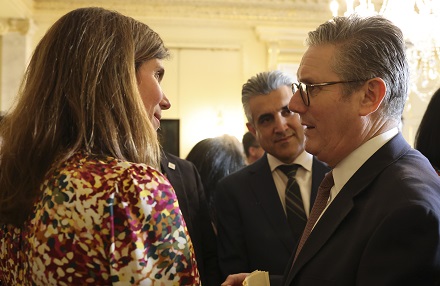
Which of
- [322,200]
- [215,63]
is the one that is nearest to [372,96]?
[322,200]

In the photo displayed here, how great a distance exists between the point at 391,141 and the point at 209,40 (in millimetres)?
7056

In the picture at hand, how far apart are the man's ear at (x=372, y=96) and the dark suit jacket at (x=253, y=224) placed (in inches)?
34.2

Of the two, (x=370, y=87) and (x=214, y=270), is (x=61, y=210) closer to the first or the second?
(x=370, y=87)

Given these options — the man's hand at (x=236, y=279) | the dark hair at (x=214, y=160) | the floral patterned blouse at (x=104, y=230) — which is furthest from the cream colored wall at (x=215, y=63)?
the floral patterned blouse at (x=104, y=230)

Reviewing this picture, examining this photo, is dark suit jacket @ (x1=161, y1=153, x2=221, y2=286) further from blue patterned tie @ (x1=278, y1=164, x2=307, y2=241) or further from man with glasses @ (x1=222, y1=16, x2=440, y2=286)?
man with glasses @ (x1=222, y1=16, x2=440, y2=286)

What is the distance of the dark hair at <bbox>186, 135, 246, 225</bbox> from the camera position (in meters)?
3.01

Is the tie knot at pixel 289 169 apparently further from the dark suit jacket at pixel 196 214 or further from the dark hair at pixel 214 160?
the dark hair at pixel 214 160

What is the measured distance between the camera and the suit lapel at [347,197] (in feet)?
4.81

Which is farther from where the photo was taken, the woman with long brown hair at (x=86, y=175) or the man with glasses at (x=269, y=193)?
the man with glasses at (x=269, y=193)

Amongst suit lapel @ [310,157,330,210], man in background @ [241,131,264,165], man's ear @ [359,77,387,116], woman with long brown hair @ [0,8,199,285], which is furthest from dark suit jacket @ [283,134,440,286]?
man in background @ [241,131,264,165]

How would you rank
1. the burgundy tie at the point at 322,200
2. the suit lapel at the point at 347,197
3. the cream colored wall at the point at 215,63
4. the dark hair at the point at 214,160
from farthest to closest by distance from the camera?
the cream colored wall at the point at 215,63
the dark hair at the point at 214,160
the burgundy tie at the point at 322,200
the suit lapel at the point at 347,197

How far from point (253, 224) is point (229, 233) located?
0.11 m

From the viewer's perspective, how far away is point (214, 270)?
8.01ft

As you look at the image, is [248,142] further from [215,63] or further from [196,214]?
[215,63]
